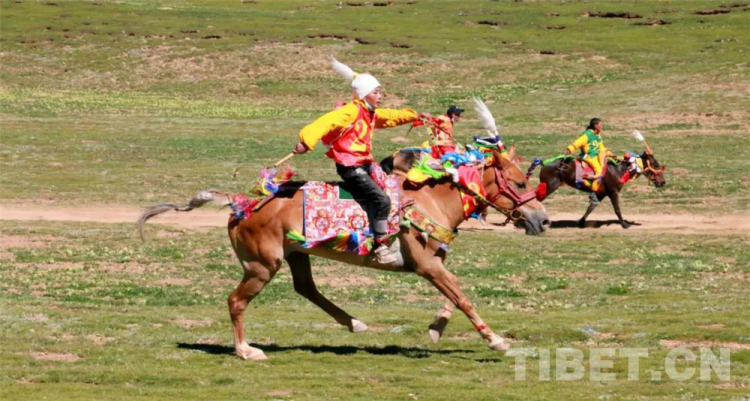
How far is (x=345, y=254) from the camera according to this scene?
45.4ft

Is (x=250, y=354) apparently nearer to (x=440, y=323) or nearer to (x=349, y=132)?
(x=440, y=323)

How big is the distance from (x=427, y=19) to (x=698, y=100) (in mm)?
41906

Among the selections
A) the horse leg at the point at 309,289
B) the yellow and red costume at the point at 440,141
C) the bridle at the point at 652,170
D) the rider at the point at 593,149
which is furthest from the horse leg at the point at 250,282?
the bridle at the point at 652,170

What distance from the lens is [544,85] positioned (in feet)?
204

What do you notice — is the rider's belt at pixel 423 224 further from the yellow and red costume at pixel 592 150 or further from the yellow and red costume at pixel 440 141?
the yellow and red costume at pixel 592 150

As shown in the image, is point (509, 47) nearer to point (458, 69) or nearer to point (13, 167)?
point (458, 69)

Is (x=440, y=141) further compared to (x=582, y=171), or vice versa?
(x=582, y=171)

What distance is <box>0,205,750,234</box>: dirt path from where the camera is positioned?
28.2m

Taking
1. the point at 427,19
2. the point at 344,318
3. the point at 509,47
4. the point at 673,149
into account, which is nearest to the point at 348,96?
the point at 509,47

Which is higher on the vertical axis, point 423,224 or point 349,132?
point 349,132

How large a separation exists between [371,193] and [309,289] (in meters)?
1.87

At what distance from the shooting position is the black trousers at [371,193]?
13.5 meters

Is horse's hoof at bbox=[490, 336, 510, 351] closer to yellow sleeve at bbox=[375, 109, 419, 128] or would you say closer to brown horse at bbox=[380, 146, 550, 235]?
brown horse at bbox=[380, 146, 550, 235]

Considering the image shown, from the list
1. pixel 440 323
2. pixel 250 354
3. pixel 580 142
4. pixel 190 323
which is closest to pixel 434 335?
pixel 440 323
